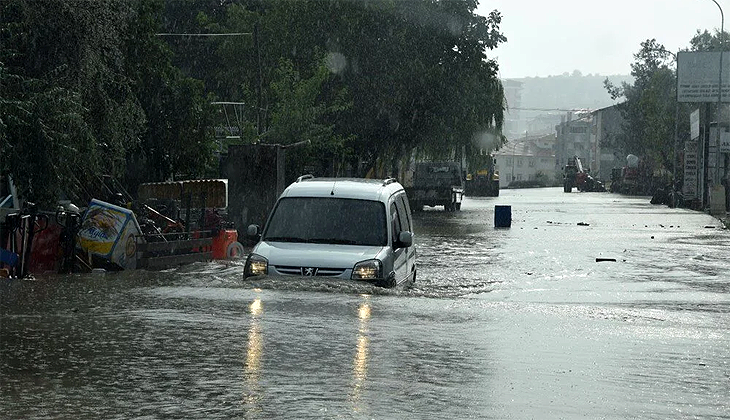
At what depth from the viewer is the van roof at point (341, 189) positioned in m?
16.1

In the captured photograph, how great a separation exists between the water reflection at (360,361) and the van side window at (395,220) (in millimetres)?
2979

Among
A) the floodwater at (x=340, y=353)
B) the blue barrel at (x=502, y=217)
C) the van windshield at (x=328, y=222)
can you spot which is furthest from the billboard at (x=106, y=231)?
the blue barrel at (x=502, y=217)

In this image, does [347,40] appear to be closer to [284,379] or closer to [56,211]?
[56,211]

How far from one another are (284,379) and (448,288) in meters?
11.3

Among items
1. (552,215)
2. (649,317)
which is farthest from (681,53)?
(649,317)

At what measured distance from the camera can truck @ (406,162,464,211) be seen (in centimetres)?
5828

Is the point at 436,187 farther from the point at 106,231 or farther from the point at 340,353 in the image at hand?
the point at 340,353

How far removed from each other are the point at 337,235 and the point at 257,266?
1.32 metres

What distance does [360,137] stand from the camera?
56.9 meters

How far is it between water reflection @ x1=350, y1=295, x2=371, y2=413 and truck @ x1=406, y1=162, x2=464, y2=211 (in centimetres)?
4536

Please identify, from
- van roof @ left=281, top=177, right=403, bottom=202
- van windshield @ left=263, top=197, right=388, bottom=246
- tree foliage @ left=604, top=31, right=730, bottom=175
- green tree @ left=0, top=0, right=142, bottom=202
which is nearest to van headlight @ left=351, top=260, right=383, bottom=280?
van windshield @ left=263, top=197, right=388, bottom=246

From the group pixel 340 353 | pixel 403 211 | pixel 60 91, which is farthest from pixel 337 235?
pixel 60 91

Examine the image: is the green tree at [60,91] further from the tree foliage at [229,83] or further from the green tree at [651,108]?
the green tree at [651,108]

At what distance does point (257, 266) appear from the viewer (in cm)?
1466
